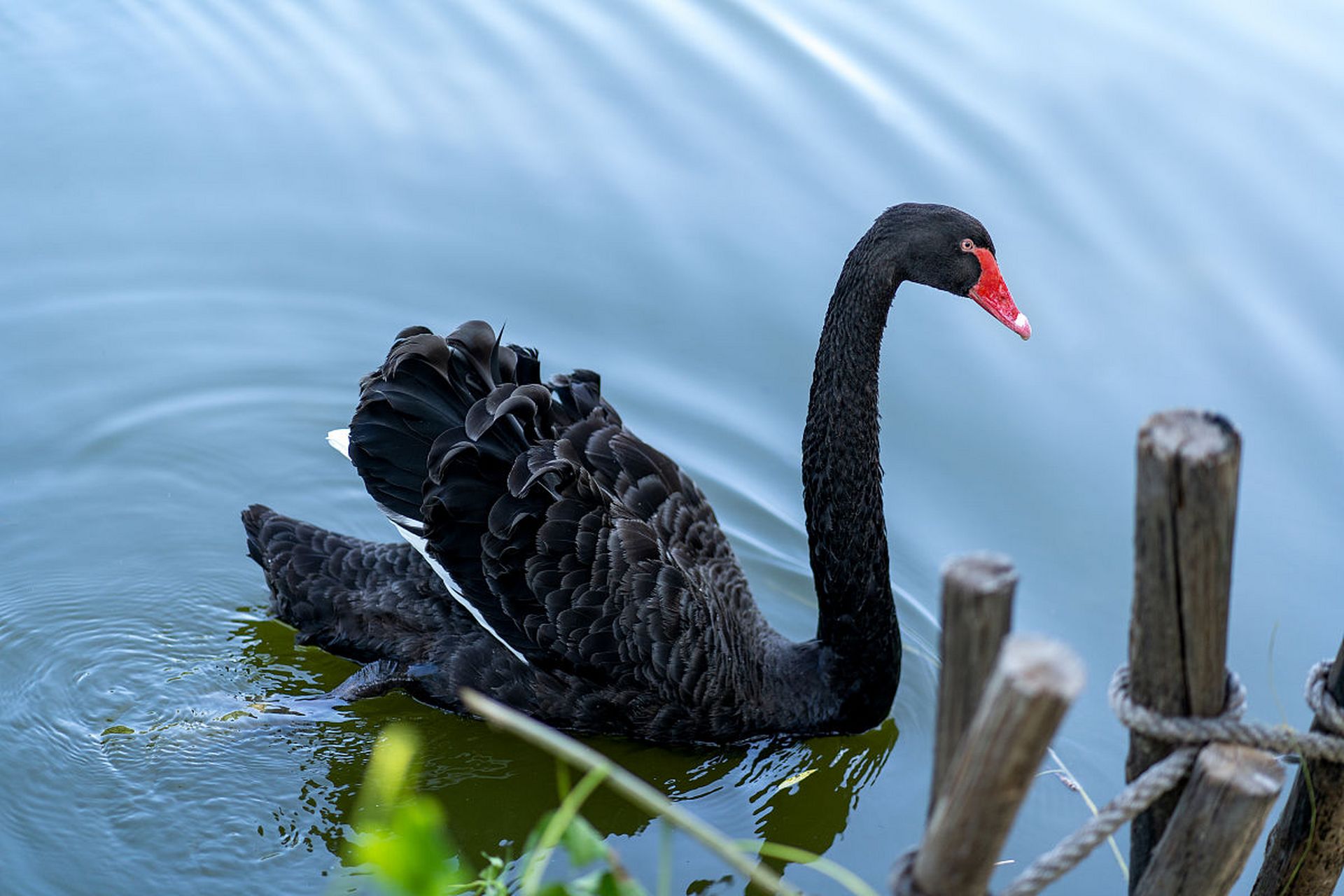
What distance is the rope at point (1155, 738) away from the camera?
2.03 meters

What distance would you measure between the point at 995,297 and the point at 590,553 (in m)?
1.36

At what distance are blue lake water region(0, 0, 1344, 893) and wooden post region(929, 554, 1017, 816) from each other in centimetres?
202

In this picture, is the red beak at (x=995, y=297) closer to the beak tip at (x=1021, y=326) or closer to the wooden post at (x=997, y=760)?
the beak tip at (x=1021, y=326)

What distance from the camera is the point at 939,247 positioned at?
3.85m

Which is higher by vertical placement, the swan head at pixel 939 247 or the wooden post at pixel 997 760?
the swan head at pixel 939 247

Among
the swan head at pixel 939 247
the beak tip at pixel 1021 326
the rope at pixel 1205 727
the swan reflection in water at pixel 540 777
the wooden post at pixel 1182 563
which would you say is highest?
the swan head at pixel 939 247

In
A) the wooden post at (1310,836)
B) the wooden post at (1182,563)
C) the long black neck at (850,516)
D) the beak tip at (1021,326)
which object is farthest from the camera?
the beak tip at (1021,326)

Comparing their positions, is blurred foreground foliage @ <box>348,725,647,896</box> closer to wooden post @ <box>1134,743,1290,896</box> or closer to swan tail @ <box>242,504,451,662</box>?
wooden post @ <box>1134,743,1290,896</box>

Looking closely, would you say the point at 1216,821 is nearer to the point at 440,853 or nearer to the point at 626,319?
the point at 440,853

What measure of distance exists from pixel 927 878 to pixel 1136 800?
42cm

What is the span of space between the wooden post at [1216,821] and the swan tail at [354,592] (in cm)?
231

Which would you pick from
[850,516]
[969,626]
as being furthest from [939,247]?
[969,626]

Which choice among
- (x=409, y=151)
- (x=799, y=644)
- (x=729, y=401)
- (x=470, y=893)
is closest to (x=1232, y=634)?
(x=799, y=644)

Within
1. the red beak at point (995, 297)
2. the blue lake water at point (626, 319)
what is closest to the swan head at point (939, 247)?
the red beak at point (995, 297)
